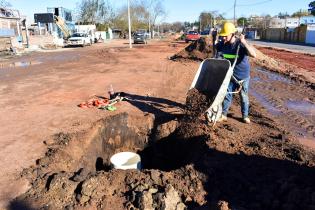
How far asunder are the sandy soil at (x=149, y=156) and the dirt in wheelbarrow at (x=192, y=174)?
1cm

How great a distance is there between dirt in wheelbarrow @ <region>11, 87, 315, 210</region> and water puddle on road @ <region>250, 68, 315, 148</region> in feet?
1.74

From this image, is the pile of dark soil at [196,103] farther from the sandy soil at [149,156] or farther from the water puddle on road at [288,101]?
the water puddle on road at [288,101]

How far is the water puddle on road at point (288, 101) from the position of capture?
721 cm

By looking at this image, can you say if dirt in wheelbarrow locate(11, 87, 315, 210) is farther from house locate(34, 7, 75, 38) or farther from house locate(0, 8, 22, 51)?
house locate(34, 7, 75, 38)

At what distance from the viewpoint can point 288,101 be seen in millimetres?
9828

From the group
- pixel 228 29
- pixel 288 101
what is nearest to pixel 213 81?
pixel 228 29

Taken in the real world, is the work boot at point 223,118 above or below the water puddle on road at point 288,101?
above

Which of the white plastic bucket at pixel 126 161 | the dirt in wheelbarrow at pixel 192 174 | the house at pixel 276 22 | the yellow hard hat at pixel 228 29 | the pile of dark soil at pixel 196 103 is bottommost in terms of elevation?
the white plastic bucket at pixel 126 161

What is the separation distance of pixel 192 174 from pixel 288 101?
6.07 meters

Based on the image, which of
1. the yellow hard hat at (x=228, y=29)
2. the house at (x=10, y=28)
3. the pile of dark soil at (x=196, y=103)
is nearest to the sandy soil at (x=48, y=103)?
the pile of dark soil at (x=196, y=103)

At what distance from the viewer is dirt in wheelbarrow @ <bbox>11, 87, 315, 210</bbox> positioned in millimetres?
4215

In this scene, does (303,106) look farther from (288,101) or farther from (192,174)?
(192,174)

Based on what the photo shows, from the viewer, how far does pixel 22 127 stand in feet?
23.7

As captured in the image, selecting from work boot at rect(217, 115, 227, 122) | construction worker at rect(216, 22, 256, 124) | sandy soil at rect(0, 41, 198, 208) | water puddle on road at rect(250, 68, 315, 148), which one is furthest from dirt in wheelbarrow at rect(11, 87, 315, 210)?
construction worker at rect(216, 22, 256, 124)
